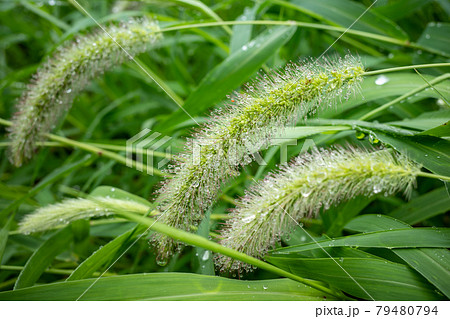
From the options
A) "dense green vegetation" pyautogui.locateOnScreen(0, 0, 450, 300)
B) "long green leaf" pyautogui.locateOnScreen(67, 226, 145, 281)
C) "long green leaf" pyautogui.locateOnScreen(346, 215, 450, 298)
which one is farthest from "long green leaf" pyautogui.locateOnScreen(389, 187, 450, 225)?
"long green leaf" pyautogui.locateOnScreen(67, 226, 145, 281)

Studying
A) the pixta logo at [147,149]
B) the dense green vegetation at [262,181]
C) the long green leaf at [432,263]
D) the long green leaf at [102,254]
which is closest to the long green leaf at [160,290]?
the dense green vegetation at [262,181]

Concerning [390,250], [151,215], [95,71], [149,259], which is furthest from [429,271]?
[95,71]

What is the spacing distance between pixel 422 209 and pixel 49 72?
141cm

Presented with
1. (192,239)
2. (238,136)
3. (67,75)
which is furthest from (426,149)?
(67,75)

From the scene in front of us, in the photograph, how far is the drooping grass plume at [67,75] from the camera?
116 cm

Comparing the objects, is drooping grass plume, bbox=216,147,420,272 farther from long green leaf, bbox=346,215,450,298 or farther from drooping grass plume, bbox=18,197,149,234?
drooping grass plume, bbox=18,197,149,234

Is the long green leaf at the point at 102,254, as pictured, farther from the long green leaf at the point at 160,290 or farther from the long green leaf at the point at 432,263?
the long green leaf at the point at 432,263

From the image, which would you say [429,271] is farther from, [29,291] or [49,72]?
[49,72]

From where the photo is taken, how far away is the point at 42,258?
1.11 m

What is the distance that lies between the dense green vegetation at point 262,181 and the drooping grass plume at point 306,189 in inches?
0.8

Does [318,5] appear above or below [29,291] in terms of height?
above

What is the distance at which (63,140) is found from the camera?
56.1 inches

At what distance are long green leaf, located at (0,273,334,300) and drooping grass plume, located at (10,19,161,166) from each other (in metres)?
0.62

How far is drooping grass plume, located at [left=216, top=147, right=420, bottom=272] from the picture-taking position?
718 mm
